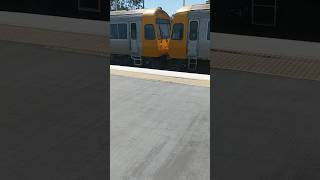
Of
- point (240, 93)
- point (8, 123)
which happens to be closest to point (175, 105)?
point (240, 93)

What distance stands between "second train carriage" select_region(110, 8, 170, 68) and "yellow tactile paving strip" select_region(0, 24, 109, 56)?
6.84 meters

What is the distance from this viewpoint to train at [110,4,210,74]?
53.0 feet

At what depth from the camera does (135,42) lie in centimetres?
1789

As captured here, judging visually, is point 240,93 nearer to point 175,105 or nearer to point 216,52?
point 175,105

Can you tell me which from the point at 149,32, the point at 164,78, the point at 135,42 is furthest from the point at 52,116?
the point at 135,42

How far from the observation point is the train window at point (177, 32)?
16875 millimetres

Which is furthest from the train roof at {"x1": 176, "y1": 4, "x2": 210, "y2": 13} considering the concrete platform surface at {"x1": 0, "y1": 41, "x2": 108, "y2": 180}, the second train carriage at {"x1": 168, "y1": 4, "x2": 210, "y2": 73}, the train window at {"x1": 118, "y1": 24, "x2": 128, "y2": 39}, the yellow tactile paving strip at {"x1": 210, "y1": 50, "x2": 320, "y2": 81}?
the concrete platform surface at {"x1": 0, "y1": 41, "x2": 108, "y2": 180}

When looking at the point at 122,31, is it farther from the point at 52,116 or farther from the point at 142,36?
the point at 52,116

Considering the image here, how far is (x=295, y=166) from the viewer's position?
4355mm

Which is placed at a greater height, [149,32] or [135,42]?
[149,32]

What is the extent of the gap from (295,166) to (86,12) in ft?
15.5

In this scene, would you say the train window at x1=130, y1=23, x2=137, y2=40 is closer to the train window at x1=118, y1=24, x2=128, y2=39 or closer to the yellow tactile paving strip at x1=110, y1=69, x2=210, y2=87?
the train window at x1=118, y1=24, x2=128, y2=39

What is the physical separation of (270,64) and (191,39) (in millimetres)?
8107

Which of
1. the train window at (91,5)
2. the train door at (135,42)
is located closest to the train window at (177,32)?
the train door at (135,42)
